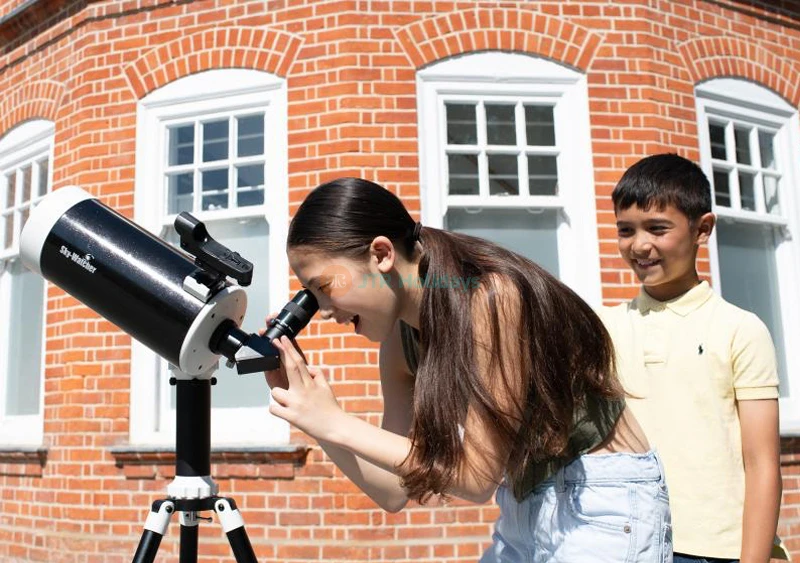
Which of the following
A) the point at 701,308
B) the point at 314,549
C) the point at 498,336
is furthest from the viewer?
the point at 314,549

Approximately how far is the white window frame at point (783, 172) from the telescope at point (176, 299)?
3843 millimetres

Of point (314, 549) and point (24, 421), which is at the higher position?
point (24, 421)

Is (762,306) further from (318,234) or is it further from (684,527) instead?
(318,234)

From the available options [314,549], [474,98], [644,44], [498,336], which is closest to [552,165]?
[474,98]

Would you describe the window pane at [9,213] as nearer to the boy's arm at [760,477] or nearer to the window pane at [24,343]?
the window pane at [24,343]

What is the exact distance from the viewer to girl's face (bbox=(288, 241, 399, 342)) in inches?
57.9

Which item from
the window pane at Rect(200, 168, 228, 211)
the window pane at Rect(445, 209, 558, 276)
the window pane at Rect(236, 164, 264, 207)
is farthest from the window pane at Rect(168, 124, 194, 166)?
the window pane at Rect(445, 209, 558, 276)

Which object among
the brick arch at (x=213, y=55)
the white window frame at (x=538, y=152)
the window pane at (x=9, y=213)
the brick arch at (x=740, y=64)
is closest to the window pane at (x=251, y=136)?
the brick arch at (x=213, y=55)

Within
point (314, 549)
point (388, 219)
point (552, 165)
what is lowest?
point (314, 549)

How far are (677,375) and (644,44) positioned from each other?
10.8 feet

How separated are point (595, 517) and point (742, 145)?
4.40 m

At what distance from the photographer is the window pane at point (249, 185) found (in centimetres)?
448

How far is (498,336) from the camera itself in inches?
50.7

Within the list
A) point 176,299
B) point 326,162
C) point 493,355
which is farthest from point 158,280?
point 326,162
